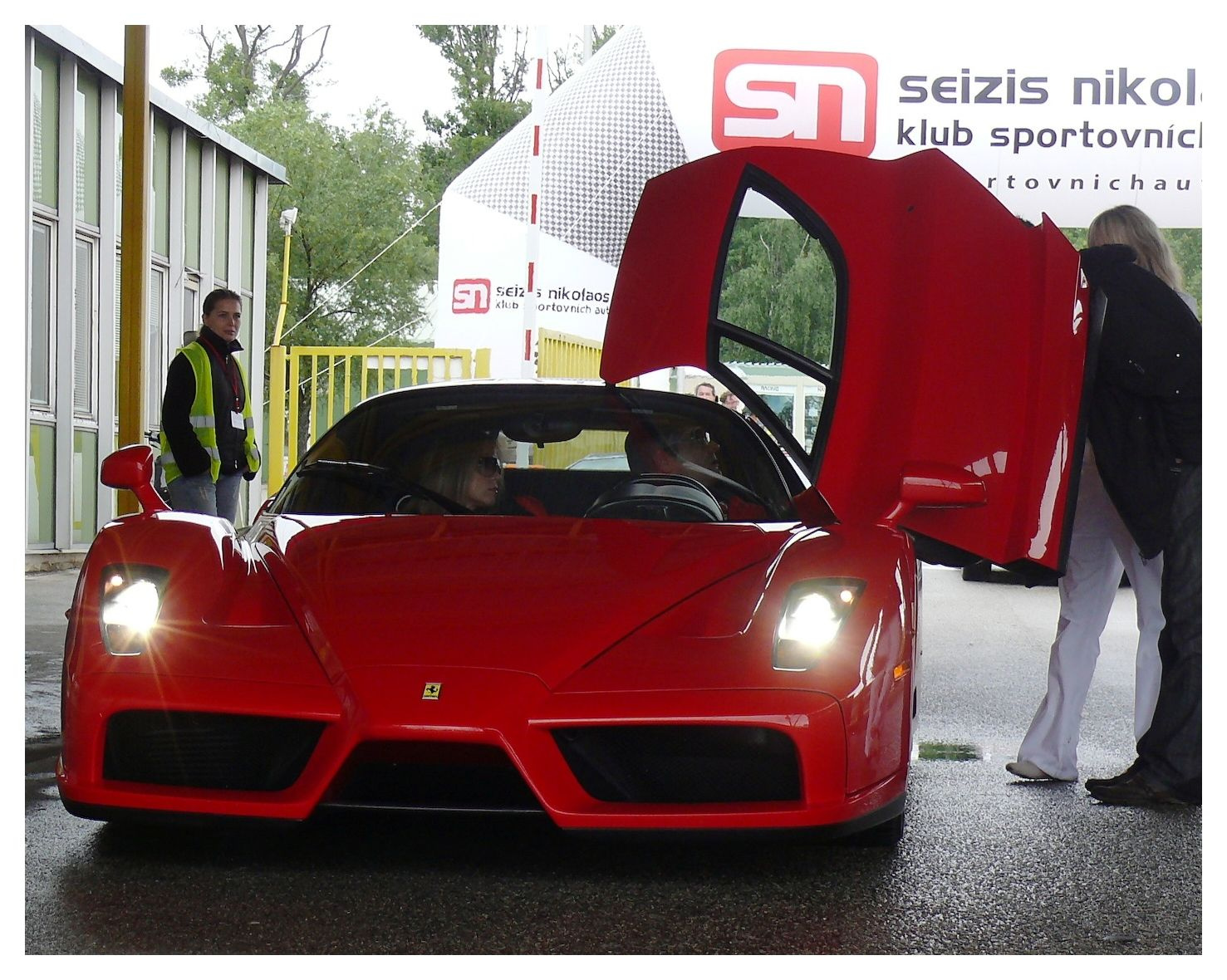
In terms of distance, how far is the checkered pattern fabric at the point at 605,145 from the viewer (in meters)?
14.0

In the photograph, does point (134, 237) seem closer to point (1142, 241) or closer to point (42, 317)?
point (1142, 241)

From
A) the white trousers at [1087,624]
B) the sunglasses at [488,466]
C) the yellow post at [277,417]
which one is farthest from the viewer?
the yellow post at [277,417]

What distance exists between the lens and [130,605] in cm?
337

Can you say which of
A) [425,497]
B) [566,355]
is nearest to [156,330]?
[566,355]

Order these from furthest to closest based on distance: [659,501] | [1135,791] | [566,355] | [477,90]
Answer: [477,90] → [566,355] → [1135,791] → [659,501]

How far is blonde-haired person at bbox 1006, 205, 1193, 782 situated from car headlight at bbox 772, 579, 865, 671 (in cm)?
152

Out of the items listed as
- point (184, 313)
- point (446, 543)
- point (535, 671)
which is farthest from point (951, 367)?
point (184, 313)

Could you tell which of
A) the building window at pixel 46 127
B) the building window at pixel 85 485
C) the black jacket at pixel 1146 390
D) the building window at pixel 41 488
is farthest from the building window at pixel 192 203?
the black jacket at pixel 1146 390

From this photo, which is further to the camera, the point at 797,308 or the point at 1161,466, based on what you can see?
the point at 797,308

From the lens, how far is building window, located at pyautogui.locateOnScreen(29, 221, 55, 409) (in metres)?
12.2

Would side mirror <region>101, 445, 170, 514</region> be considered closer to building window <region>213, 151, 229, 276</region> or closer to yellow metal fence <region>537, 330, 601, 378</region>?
yellow metal fence <region>537, 330, 601, 378</region>

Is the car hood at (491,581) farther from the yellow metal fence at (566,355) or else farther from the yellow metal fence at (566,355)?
the yellow metal fence at (566,355)

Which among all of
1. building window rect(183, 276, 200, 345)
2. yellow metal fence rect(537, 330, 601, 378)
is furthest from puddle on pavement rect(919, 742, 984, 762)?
building window rect(183, 276, 200, 345)

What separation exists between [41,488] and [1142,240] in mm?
9637
